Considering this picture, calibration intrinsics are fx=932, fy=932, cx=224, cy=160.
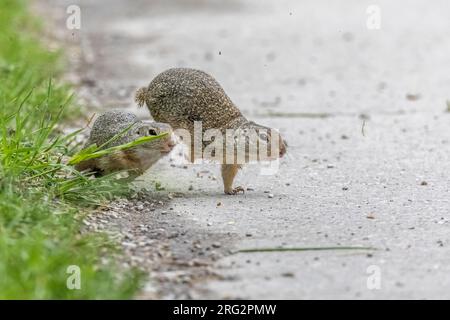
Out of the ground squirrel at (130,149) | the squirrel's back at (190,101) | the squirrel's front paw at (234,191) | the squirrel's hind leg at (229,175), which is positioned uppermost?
the squirrel's back at (190,101)

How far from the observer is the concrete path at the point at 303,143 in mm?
3834

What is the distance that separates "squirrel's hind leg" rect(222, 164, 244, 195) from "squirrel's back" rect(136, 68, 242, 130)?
9.0 inches

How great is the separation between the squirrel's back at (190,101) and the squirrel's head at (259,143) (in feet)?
0.76

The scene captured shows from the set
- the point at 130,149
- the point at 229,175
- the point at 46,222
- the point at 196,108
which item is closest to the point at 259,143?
the point at 229,175

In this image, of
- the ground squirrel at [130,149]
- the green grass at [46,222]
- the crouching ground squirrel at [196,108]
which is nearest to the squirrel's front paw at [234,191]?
the crouching ground squirrel at [196,108]

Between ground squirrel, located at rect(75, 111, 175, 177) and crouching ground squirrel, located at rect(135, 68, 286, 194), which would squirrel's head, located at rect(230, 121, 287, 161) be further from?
ground squirrel, located at rect(75, 111, 175, 177)

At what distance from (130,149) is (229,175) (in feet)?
1.90

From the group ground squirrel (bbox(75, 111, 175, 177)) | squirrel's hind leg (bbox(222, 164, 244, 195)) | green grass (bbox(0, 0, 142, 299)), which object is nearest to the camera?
green grass (bbox(0, 0, 142, 299))

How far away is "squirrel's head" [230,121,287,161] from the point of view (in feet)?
15.8

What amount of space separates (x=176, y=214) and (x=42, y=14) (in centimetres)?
699

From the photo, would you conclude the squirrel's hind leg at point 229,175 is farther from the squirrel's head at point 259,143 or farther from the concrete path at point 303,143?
the squirrel's head at point 259,143

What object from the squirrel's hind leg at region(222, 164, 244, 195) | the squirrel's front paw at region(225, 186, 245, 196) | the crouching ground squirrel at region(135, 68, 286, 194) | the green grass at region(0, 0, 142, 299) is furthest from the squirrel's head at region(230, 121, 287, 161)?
the green grass at region(0, 0, 142, 299)

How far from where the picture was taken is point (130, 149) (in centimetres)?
482
